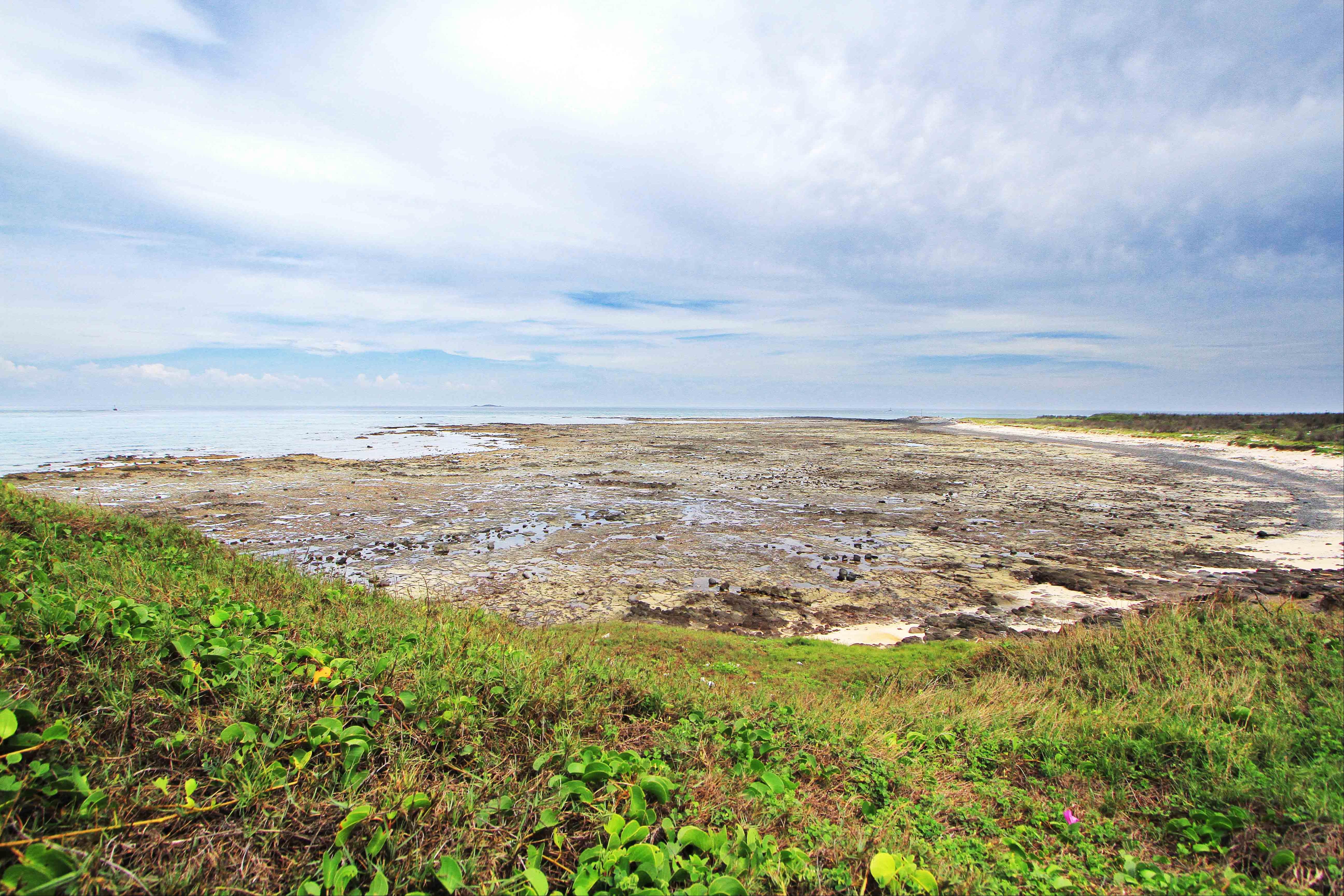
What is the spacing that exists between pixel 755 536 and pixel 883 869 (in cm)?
1404

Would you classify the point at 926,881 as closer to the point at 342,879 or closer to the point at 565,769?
the point at 565,769

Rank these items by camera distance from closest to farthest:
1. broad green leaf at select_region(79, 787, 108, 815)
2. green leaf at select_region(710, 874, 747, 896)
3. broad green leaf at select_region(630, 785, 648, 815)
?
broad green leaf at select_region(79, 787, 108, 815) → green leaf at select_region(710, 874, 747, 896) → broad green leaf at select_region(630, 785, 648, 815)

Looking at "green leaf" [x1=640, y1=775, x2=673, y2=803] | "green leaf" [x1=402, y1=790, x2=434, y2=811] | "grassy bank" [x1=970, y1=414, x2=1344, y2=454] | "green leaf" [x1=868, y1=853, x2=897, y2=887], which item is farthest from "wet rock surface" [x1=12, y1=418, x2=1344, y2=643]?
"grassy bank" [x1=970, y1=414, x2=1344, y2=454]

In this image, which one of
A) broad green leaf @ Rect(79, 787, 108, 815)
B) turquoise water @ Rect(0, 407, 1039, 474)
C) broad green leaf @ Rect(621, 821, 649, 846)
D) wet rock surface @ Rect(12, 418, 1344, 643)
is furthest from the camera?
turquoise water @ Rect(0, 407, 1039, 474)

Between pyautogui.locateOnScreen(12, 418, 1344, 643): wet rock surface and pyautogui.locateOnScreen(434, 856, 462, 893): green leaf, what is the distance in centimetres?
531

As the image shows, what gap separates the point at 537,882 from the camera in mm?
2775

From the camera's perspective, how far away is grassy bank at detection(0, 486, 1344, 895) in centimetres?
286

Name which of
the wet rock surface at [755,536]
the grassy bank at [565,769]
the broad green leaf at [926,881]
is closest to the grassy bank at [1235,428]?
the wet rock surface at [755,536]

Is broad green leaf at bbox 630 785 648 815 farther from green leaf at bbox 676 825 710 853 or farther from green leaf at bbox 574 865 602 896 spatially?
green leaf at bbox 574 865 602 896

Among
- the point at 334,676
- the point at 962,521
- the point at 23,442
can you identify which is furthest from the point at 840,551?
the point at 23,442

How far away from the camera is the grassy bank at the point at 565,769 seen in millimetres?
2855

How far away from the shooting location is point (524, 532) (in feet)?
55.4

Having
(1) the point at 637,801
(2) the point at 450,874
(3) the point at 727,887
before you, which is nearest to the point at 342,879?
(2) the point at 450,874

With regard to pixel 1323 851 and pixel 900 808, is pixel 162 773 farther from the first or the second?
pixel 1323 851
